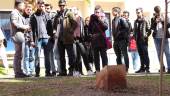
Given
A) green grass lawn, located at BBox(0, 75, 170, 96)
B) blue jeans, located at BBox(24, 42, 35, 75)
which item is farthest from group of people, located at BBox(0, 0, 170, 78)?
green grass lawn, located at BBox(0, 75, 170, 96)

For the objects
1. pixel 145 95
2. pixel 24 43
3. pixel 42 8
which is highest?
pixel 42 8

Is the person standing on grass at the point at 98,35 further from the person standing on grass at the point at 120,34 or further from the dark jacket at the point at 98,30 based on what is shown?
the person standing on grass at the point at 120,34

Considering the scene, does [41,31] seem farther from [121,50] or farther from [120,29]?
[121,50]

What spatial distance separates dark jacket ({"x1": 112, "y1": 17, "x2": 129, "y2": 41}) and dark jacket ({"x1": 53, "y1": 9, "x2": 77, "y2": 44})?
6.27 ft

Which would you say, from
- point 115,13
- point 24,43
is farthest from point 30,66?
point 115,13

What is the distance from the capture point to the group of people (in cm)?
1321

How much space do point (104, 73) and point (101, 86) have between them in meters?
0.24

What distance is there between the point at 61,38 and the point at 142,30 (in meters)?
2.78

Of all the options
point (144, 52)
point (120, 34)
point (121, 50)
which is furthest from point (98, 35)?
point (144, 52)

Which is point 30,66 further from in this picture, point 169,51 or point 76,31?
point 169,51

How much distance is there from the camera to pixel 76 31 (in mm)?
13586

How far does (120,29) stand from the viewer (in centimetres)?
1483

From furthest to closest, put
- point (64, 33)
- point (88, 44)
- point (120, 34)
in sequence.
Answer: point (120, 34) < point (88, 44) < point (64, 33)

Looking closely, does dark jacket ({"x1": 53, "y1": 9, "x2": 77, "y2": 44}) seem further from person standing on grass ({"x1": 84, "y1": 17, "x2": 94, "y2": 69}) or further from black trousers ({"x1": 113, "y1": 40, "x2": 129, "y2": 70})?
black trousers ({"x1": 113, "y1": 40, "x2": 129, "y2": 70})
